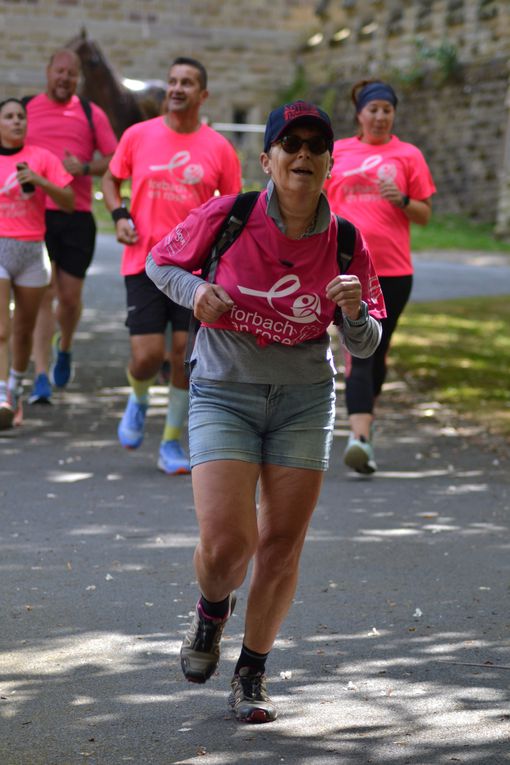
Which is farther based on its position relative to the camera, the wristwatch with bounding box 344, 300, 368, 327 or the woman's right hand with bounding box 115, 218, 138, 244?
the woman's right hand with bounding box 115, 218, 138, 244

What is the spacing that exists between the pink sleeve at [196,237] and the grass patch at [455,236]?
20.4m

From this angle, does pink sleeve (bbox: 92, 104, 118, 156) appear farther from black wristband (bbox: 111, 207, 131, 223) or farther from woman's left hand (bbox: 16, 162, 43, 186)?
black wristband (bbox: 111, 207, 131, 223)

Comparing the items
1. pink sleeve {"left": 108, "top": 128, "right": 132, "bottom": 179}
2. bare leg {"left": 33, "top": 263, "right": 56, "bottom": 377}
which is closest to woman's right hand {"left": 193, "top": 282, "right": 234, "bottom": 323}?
pink sleeve {"left": 108, "top": 128, "right": 132, "bottom": 179}

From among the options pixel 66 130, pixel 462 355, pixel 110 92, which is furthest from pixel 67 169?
pixel 110 92

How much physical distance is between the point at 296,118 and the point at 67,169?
5856 mm

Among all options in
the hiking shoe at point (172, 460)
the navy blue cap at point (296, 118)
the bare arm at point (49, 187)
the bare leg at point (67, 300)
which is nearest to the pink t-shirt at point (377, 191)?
the hiking shoe at point (172, 460)

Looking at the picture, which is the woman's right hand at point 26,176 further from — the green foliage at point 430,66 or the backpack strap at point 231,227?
the green foliage at point 430,66

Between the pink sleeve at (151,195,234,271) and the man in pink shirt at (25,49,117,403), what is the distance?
552cm

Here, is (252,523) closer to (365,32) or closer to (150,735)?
(150,735)

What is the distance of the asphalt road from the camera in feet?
14.3

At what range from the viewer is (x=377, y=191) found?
8477 mm

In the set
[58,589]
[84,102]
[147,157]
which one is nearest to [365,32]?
[84,102]

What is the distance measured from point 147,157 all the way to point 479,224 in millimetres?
21937

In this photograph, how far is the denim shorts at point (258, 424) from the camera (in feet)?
14.5
